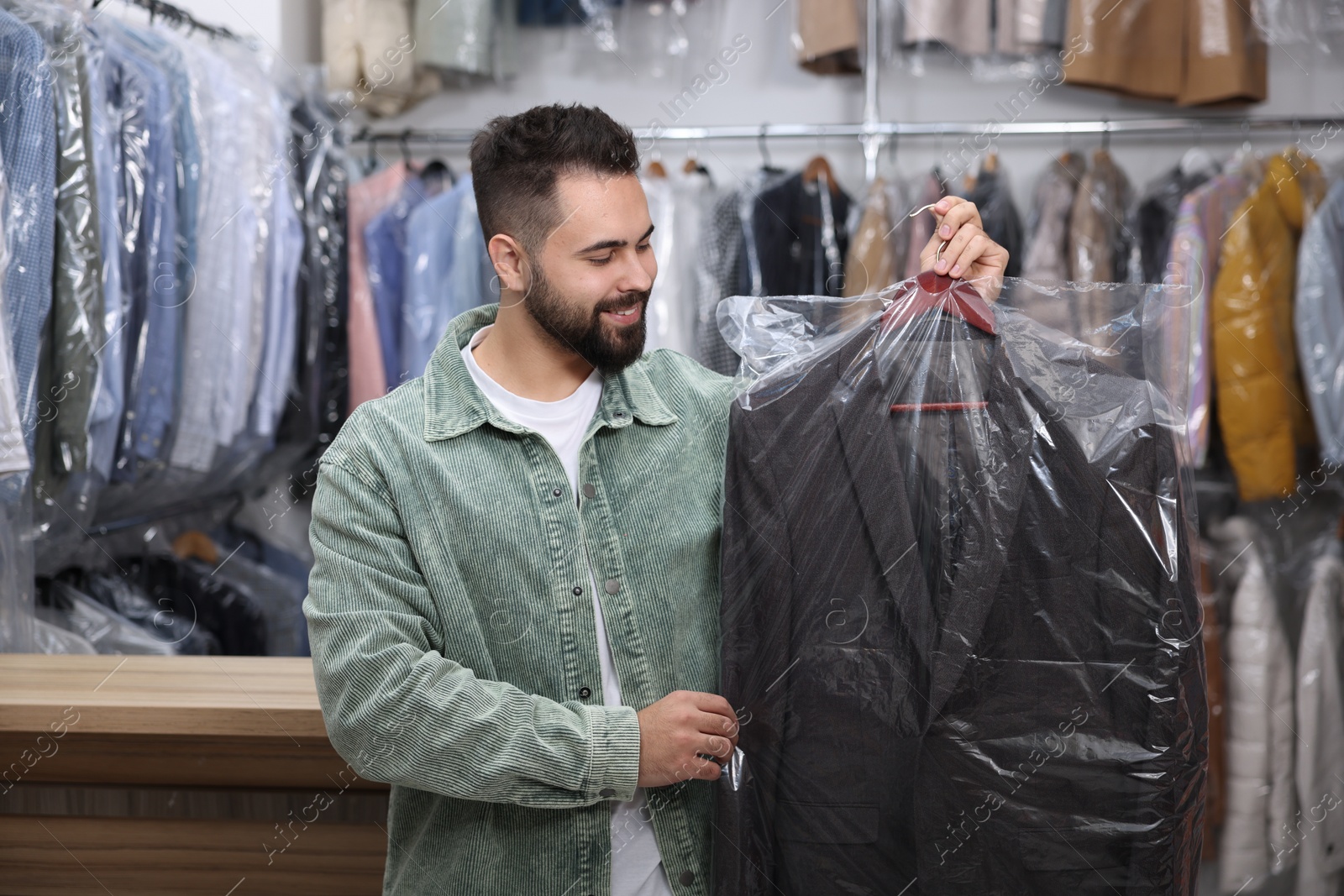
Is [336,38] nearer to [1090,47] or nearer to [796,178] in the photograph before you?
[796,178]

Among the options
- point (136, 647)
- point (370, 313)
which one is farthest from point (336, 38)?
point (136, 647)

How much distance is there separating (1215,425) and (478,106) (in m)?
2.34

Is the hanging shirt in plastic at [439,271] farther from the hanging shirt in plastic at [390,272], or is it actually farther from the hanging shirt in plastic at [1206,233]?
the hanging shirt in plastic at [1206,233]

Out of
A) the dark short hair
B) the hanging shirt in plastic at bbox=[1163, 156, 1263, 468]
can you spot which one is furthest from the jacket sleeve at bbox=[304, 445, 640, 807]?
the hanging shirt in plastic at bbox=[1163, 156, 1263, 468]

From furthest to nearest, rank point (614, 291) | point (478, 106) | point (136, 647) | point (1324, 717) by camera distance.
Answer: point (478, 106)
point (1324, 717)
point (136, 647)
point (614, 291)

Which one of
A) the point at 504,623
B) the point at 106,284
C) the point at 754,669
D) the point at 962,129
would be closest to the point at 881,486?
the point at 754,669

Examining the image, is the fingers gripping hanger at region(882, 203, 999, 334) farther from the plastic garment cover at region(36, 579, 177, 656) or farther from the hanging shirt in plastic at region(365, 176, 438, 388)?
the hanging shirt in plastic at region(365, 176, 438, 388)

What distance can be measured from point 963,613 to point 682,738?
0.33 meters

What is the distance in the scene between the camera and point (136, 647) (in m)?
2.27

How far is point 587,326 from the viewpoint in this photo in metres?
1.25

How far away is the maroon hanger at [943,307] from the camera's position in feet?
3.94

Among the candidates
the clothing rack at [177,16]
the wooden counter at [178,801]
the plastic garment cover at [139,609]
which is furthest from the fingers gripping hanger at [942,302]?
the clothing rack at [177,16]

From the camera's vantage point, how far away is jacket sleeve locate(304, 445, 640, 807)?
1110mm

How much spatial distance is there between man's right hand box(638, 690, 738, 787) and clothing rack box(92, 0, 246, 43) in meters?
2.14
